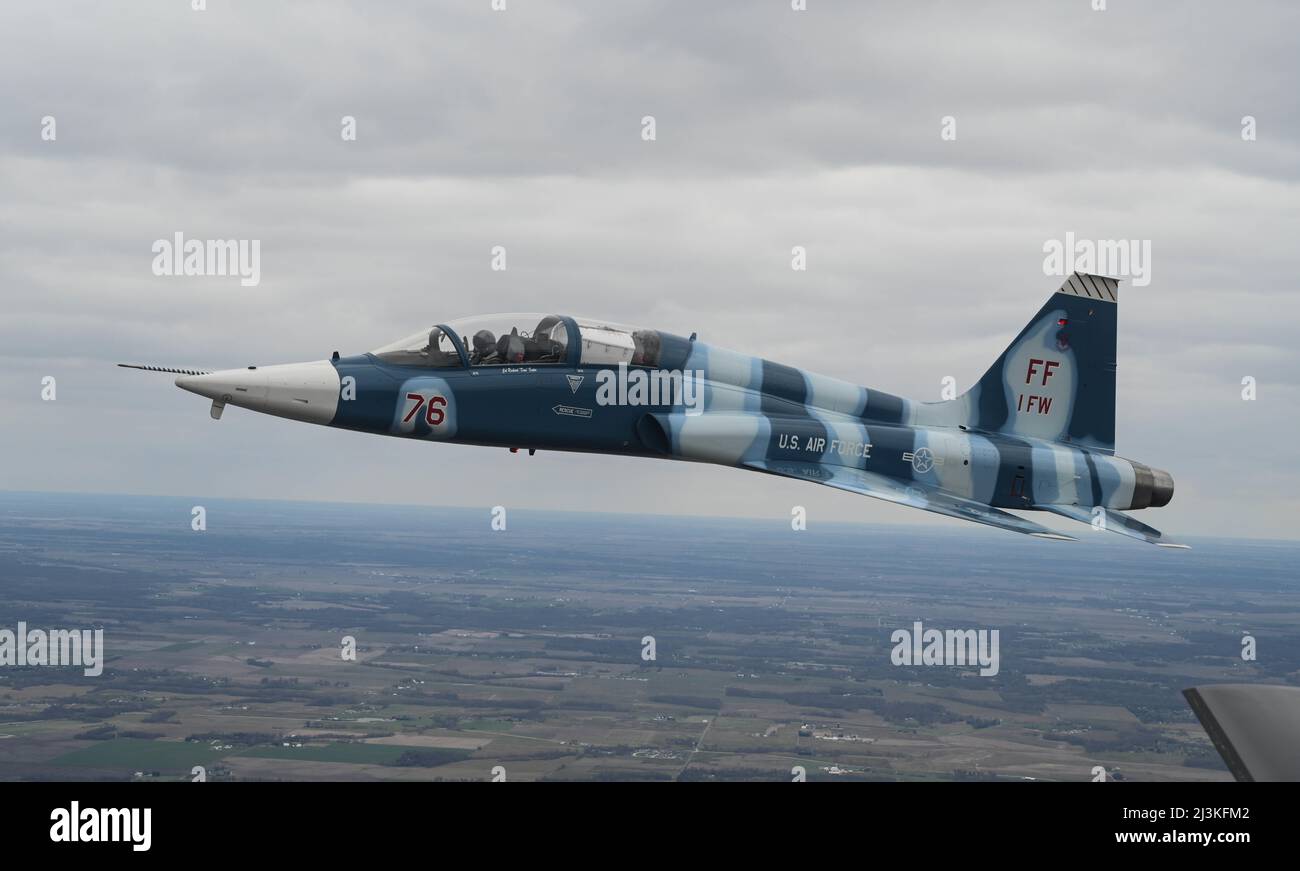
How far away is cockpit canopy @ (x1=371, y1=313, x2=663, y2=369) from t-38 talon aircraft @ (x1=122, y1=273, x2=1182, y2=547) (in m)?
0.03

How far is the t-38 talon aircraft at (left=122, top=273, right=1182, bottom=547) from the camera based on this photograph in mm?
21047

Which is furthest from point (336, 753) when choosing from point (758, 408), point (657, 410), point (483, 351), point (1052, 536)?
point (1052, 536)

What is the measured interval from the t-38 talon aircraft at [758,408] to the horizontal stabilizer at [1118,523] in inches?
1.8

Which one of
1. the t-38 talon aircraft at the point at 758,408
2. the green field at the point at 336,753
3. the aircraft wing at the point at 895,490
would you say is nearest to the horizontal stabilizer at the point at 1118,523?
the t-38 talon aircraft at the point at 758,408

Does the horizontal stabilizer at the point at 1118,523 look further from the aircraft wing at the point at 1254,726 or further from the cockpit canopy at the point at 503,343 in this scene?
the aircraft wing at the point at 1254,726

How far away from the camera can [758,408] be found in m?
23.8

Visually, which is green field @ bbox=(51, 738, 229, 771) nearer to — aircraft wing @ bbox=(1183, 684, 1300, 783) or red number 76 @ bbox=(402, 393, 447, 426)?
red number 76 @ bbox=(402, 393, 447, 426)

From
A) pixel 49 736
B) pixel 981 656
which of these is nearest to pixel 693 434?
pixel 49 736

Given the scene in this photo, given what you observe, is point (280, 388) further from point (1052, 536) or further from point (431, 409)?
point (1052, 536)

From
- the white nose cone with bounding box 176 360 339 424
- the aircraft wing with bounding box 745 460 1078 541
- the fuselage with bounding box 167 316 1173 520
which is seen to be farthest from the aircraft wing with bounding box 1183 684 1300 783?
the white nose cone with bounding box 176 360 339 424

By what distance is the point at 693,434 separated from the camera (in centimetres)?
2286

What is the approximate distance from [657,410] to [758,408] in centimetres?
230

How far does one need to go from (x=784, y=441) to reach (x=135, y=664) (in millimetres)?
155828
